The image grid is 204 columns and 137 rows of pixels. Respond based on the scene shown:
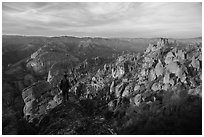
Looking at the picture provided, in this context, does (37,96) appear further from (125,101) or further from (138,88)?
(125,101)

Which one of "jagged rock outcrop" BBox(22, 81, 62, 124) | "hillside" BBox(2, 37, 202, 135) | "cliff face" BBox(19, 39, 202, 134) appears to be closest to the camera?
"hillside" BBox(2, 37, 202, 135)

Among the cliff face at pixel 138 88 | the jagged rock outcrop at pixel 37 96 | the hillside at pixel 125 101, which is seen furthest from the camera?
the jagged rock outcrop at pixel 37 96

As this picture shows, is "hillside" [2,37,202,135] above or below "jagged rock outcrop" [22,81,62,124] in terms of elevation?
above

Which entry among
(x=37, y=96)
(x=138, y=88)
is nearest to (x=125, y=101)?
(x=138, y=88)

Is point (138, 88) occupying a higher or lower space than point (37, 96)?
higher

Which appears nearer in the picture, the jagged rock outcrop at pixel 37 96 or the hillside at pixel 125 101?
the hillside at pixel 125 101

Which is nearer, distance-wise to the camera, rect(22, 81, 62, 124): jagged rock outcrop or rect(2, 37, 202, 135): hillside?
rect(2, 37, 202, 135): hillside

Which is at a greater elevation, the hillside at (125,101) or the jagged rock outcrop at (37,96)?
the hillside at (125,101)

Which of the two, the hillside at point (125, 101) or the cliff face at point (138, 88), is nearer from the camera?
the hillside at point (125, 101)

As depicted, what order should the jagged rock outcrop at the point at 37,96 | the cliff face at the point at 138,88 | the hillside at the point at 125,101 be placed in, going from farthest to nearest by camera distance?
the jagged rock outcrop at the point at 37,96, the cliff face at the point at 138,88, the hillside at the point at 125,101

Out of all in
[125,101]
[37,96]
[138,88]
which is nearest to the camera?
[125,101]

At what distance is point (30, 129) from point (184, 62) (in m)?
80.0

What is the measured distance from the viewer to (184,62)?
90000 millimetres

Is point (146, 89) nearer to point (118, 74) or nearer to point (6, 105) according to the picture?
point (118, 74)
